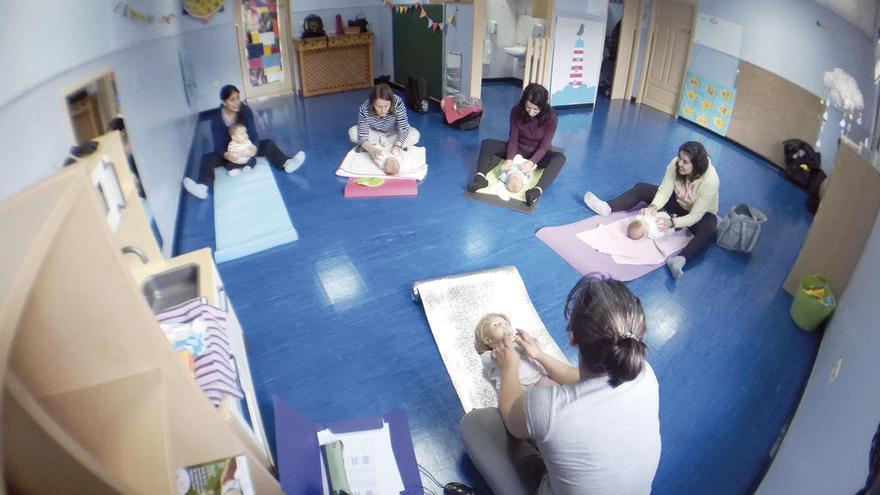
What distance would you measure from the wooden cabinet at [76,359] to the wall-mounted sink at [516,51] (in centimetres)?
661

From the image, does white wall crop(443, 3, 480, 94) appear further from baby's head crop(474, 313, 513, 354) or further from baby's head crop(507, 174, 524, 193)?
baby's head crop(474, 313, 513, 354)

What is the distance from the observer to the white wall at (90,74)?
55.4 inches

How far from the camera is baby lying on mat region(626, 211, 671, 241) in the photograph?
3461 mm

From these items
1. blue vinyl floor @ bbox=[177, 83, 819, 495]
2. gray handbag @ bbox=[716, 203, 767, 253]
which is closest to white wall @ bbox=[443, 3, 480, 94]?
blue vinyl floor @ bbox=[177, 83, 819, 495]

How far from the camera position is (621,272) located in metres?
3.19

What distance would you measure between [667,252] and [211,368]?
2914mm

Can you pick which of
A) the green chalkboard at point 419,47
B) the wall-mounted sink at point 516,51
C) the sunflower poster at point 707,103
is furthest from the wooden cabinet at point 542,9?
the sunflower poster at point 707,103

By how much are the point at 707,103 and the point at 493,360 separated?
4.83 metres

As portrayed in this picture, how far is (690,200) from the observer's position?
349 cm

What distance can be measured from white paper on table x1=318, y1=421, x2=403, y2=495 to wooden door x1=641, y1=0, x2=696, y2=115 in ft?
18.1

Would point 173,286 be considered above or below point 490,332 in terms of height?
above

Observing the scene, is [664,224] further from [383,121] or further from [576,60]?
[576,60]

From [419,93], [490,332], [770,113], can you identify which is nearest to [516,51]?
[419,93]

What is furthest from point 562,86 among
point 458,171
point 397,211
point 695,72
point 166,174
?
point 166,174
